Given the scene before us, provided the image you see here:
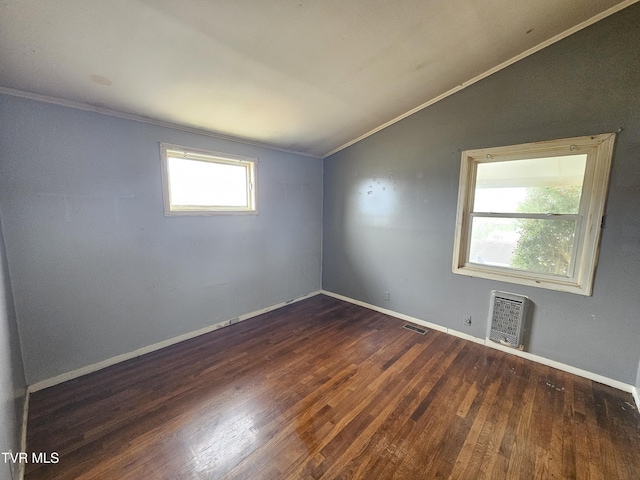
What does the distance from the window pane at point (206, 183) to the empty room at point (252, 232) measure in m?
0.03

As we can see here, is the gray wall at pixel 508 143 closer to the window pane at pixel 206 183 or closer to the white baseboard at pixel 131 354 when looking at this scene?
the window pane at pixel 206 183

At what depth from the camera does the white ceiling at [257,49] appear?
53.1 inches

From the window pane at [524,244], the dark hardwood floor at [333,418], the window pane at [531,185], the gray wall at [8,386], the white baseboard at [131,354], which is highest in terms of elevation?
the window pane at [531,185]

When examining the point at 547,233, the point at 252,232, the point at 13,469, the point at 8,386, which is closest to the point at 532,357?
the point at 547,233

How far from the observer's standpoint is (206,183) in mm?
2830

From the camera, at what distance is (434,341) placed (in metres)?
2.69

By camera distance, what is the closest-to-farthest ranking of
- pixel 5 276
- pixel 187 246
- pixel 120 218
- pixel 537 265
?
pixel 5 276
pixel 120 218
pixel 537 265
pixel 187 246

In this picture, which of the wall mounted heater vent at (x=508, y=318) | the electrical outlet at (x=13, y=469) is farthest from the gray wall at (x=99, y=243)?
the wall mounted heater vent at (x=508, y=318)

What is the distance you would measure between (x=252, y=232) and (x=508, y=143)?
9.66 feet

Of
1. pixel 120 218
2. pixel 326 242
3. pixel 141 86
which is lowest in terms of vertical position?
pixel 326 242

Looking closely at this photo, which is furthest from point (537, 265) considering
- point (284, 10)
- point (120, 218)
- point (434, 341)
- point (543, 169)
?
point (120, 218)

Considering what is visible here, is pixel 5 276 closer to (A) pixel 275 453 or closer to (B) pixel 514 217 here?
(A) pixel 275 453

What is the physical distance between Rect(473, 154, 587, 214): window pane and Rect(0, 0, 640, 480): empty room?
0.06 ft

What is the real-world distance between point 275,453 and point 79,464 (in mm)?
1080
